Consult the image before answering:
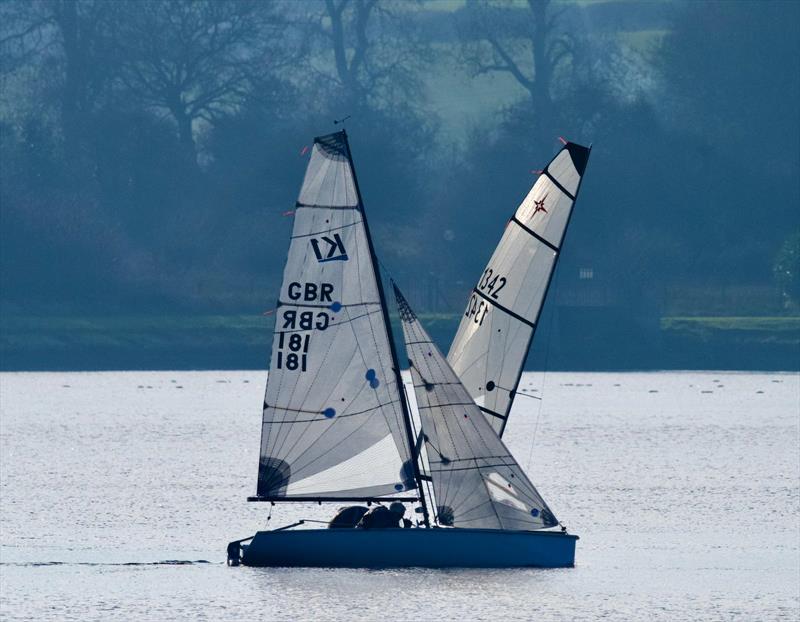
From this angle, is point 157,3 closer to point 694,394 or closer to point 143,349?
point 143,349

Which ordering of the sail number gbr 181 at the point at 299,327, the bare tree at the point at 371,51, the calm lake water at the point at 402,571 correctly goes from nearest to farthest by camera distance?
the calm lake water at the point at 402,571 → the sail number gbr 181 at the point at 299,327 → the bare tree at the point at 371,51

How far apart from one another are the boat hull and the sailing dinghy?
2cm

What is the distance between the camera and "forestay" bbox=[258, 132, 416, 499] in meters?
39.1

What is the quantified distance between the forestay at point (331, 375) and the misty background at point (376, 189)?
75.5m

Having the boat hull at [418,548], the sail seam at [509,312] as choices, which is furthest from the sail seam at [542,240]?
the boat hull at [418,548]

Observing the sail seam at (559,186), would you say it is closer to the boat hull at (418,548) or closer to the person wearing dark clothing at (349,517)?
the boat hull at (418,548)

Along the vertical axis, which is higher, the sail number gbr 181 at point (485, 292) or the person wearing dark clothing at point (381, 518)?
the sail number gbr 181 at point (485, 292)

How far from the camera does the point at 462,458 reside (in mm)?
39312

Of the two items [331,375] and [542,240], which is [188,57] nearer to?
[542,240]

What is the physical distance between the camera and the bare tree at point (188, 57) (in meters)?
137

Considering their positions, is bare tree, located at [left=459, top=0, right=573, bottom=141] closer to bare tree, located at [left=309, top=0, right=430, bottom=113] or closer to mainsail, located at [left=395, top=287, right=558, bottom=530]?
bare tree, located at [left=309, top=0, right=430, bottom=113]

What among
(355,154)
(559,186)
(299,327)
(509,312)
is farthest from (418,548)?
(355,154)

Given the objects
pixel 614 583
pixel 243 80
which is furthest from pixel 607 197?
pixel 614 583

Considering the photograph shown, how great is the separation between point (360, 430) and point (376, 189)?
284ft
